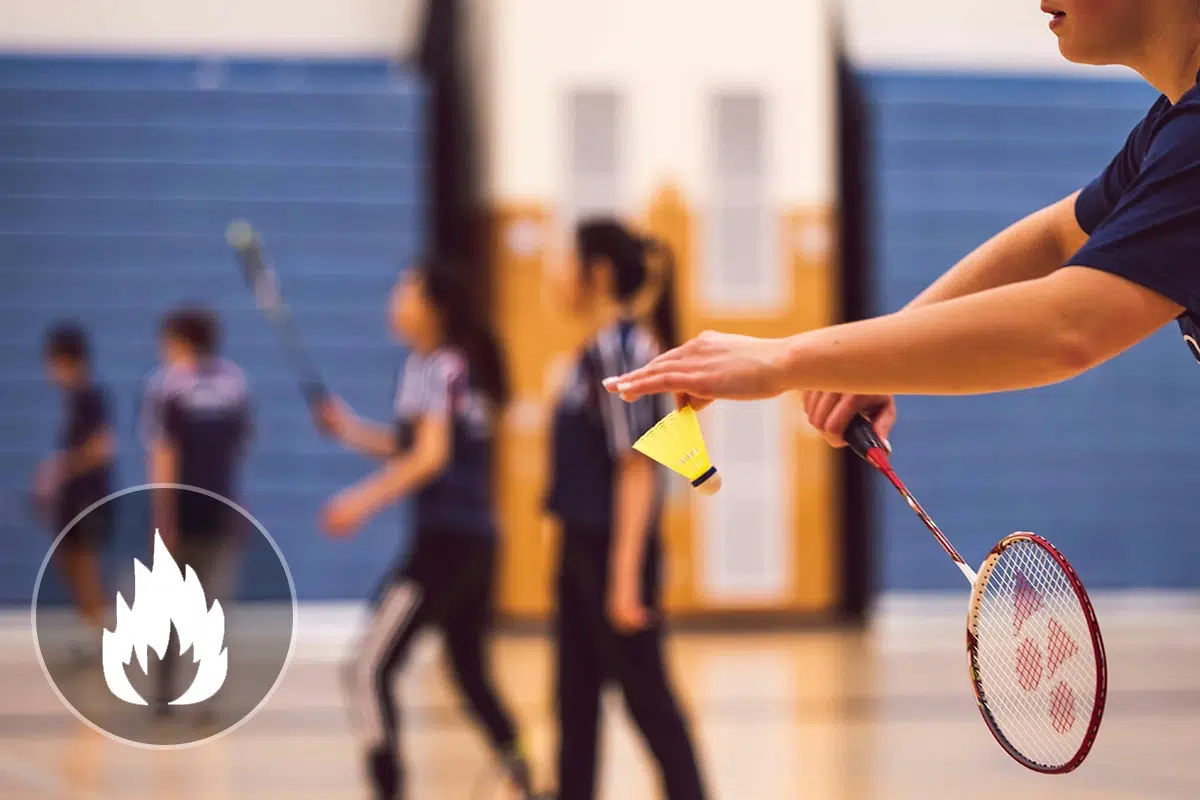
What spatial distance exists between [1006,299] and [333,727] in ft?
18.7

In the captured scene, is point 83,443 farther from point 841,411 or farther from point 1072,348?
point 1072,348

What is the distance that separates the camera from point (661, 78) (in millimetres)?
9906

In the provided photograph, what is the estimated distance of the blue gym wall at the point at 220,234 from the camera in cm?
985

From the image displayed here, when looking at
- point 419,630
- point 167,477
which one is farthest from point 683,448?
point 167,477

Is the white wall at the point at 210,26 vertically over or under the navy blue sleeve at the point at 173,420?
over

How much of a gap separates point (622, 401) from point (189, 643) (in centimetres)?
137

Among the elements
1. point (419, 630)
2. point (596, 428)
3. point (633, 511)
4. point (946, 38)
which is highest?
point (946, 38)

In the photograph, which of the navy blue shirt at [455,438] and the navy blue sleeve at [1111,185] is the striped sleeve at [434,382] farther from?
the navy blue sleeve at [1111,185]

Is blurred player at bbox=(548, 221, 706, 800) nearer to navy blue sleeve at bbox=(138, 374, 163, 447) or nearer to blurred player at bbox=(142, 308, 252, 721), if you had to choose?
blurred player at bbox=(142, 308, 252, 721)

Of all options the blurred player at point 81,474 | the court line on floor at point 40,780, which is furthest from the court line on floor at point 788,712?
the blurred player at point 81,474

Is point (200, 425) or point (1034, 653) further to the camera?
point (200, 425)

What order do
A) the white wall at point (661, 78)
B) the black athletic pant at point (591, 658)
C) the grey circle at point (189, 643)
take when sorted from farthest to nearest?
the white wall at point (661, 78), the black athletic pant at point (591, 658), the grey circle at point (189, 643)

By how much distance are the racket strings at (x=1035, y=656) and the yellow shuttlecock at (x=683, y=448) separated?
1.29 feet

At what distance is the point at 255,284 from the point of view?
9492mm
